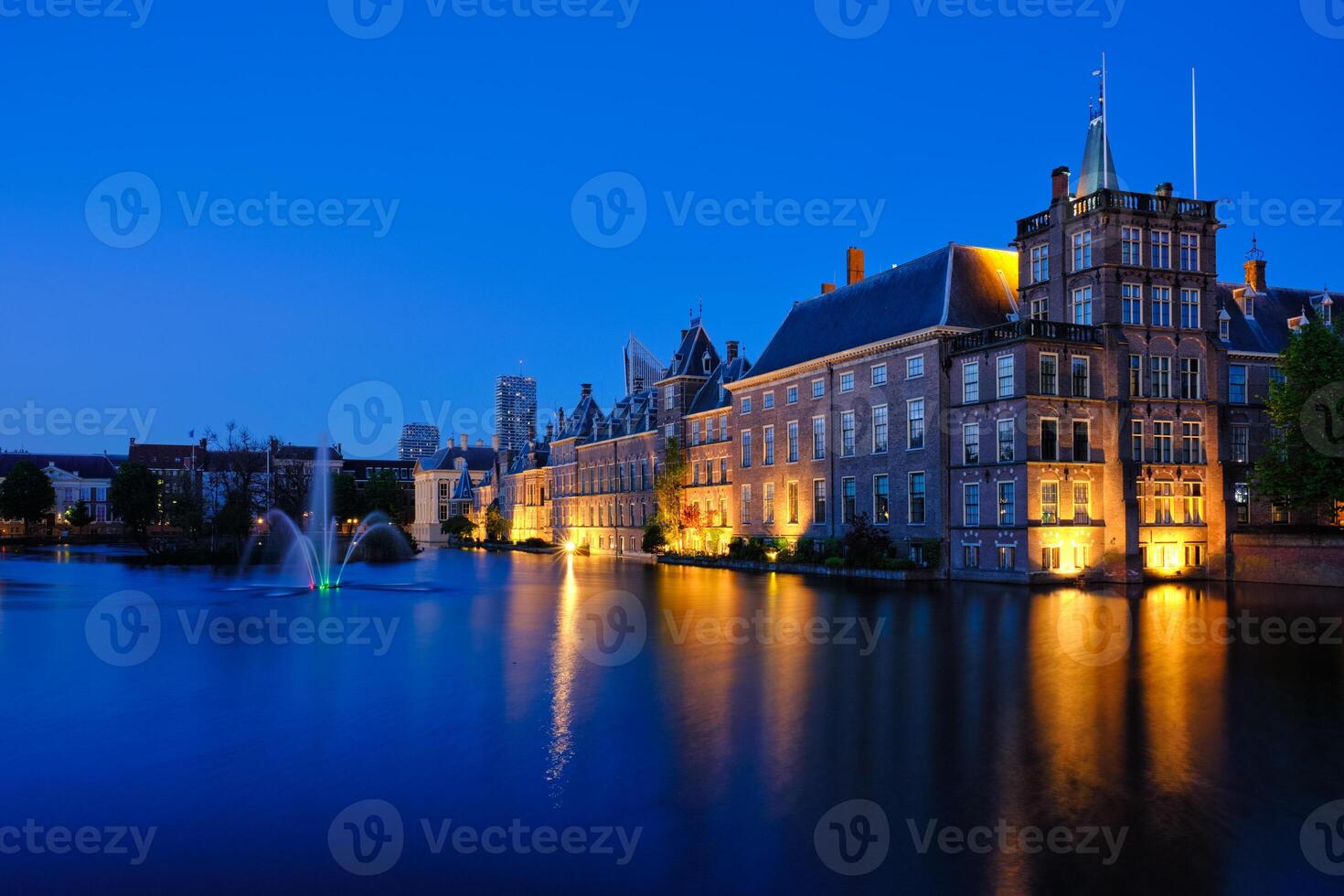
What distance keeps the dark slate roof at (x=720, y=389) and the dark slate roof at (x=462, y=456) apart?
295 feet

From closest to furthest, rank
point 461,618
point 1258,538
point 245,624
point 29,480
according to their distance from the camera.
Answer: point 245,624 → point 461,618 → point 1258,538 → point 29,480

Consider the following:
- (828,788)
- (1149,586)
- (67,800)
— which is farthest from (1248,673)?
(1149,586)

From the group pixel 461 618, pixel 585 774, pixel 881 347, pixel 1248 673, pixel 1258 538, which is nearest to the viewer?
pixel 585 774

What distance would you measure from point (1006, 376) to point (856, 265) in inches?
900

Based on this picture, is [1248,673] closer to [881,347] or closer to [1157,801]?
[1157,801]

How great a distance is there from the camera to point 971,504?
4650cm

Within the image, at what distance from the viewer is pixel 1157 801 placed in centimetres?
1116

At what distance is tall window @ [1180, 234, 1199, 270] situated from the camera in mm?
46625

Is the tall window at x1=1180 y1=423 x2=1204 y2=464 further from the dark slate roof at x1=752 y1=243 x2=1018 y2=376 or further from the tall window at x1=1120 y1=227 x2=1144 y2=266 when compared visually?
the dark slate roof at x1=752 y1=243 x2=1018 y2=376

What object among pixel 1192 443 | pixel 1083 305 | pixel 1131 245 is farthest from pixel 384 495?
pixel 1192 443

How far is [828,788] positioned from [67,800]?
915 cm

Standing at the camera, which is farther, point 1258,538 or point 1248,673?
point 1258,538

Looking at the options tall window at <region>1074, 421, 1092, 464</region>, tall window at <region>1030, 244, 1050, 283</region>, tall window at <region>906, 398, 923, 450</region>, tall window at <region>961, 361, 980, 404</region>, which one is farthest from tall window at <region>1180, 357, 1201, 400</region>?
tall window at <region>906, 398, 923, 450</region>

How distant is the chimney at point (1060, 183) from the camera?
48.7 meters
